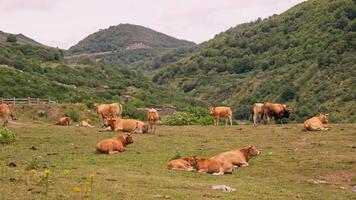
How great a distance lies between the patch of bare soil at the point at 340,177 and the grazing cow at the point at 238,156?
10.2 feet

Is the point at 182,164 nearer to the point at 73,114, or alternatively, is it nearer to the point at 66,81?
the point at 73,114

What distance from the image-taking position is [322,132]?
29.5 meters

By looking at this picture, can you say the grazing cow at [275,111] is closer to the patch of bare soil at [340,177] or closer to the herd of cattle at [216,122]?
the herd of cattle at [216,122]

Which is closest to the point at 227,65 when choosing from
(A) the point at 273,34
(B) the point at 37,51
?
(A) the point at 273,34

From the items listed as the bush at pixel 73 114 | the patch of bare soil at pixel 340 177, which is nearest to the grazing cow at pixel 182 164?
the patch of bare soil at pixel 340 177

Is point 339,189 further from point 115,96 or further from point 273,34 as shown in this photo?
point 273,34

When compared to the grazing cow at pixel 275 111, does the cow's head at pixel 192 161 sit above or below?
below

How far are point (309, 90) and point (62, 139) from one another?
80365mm

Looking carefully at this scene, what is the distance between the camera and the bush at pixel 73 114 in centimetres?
4779

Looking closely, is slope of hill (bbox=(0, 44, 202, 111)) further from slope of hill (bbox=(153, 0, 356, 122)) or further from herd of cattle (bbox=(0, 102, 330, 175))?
herd of cattle (bbox=(0, 102, 330, 175))

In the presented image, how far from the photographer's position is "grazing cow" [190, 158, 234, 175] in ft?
63.0

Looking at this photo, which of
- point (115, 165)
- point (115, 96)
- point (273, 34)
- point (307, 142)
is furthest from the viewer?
point (273, 34)

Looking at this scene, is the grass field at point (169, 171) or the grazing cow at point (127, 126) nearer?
the grass field at point (169, 171)

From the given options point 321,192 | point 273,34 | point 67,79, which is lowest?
point 321,192
